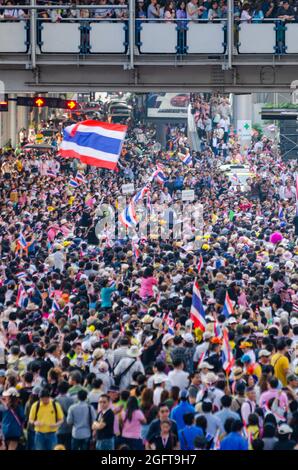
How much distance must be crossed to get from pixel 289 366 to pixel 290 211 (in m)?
A: 19.2

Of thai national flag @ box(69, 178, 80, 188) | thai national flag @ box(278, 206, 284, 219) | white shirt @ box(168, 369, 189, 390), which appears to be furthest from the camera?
thai national flag @ box(69, 178, 80, 188)

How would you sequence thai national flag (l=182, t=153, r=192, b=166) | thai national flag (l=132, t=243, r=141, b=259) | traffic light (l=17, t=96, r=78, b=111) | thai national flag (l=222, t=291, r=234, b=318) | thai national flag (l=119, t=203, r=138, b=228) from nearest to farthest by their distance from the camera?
thai national flag (l=222, t=291, r=234, b=318) → thai national flag (l=132, t=243, r=141, b=259) → thai national flag (l=119, t=203, r=138, b=228) → traffic light (l=17, t=96, r=78, b=111) → thai national flag (l=182, t=153, r=192, b=166)

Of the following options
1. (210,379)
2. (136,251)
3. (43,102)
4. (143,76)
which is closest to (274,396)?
(210,379)

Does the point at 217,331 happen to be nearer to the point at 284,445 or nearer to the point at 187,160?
the point at 284,445

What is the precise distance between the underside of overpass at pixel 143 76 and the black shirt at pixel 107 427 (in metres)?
15.7

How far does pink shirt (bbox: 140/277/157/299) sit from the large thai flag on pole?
5.95 metres

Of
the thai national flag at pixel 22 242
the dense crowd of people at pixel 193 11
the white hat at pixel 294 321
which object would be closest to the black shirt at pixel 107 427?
the white hat at pixel 294 321

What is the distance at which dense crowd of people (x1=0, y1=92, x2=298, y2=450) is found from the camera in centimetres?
1489

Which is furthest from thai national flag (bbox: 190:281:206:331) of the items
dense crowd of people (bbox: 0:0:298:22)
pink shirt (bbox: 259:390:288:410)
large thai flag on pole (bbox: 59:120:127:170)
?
dense crowd of people (bbox: 0:0:298:22)

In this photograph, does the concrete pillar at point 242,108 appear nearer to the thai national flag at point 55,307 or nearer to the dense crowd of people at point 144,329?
the dense crowd of people at point 144,329

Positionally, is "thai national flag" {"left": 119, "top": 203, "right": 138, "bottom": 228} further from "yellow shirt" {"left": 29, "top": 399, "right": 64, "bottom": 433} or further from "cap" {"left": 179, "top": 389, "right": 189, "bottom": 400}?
"yellow shirt" {"left": 29, "top": 399, "right": 64, "bottom": 433}

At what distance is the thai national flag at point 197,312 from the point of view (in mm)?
19594

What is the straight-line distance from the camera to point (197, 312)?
1978cm

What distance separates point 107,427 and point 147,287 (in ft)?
28.3
